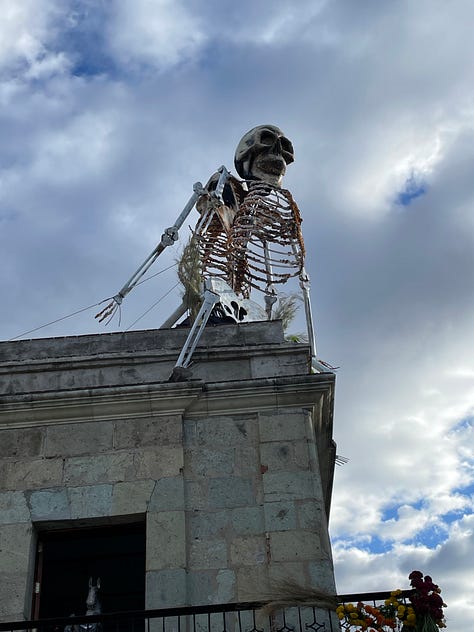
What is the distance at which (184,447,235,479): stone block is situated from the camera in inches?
372

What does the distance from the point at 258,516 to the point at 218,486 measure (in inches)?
21.7

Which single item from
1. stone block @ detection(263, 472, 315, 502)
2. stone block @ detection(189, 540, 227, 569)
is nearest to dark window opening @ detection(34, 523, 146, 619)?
stone block @ detection(189, 540, 227, 569)

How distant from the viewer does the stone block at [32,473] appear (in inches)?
368

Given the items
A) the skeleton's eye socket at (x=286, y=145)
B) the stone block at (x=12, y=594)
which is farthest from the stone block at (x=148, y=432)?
the skeleton's eye socket at (x=286, y=145)

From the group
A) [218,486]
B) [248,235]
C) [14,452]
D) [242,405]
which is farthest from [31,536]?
[248,235]

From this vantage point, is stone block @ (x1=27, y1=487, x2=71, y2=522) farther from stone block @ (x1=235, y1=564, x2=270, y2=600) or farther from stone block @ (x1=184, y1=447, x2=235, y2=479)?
stone block @ (x1=235, y1=564, x2=270, y2=600)

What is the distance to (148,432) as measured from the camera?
31.8ft

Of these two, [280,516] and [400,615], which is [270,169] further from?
[400,615]

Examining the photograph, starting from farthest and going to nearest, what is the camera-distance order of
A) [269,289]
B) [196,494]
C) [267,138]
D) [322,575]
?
[267,138] < [269,289] < [196,494] < [322,575]

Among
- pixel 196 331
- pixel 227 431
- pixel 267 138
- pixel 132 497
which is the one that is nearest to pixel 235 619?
pixel 132 497

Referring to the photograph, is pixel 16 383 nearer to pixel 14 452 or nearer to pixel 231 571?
pixel 14 452

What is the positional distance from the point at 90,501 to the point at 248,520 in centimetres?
169

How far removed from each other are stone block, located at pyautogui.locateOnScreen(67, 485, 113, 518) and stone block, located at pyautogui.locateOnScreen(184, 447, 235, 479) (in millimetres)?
887

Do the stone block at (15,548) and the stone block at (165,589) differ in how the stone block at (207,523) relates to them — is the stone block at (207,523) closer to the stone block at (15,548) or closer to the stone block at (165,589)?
the stone block at (165,589)
